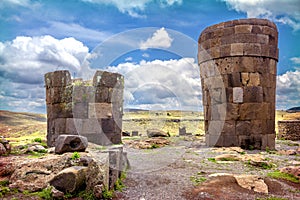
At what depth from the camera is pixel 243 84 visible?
11.9m

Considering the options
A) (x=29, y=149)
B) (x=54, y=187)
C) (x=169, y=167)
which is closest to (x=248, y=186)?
(x=169, y=167)

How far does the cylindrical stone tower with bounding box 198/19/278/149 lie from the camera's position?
11.8 meters

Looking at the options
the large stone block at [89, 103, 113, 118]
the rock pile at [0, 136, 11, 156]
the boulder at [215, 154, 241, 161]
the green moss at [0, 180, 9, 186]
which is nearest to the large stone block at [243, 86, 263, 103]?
the boulder at [215, 154, 241, 161]

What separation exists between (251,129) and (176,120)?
1135 centimetres

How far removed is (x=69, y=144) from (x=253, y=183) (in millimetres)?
4433

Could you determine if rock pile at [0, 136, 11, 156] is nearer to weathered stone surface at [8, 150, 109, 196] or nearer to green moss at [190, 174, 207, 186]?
weathered stone surface at [8, 150, 109, 196]

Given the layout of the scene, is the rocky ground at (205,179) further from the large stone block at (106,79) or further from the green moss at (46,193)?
the large stone block at (106,79)

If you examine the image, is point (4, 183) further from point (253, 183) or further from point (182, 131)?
point (182, 131)

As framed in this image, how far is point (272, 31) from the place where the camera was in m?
12.4

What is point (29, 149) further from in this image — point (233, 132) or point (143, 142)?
point (233, 132)

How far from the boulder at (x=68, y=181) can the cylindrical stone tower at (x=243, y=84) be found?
8.03 m

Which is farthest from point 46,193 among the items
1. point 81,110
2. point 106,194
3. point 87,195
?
point 81,110

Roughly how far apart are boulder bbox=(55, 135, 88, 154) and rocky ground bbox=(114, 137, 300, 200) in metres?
1.44

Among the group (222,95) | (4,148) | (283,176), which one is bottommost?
(283,176)
